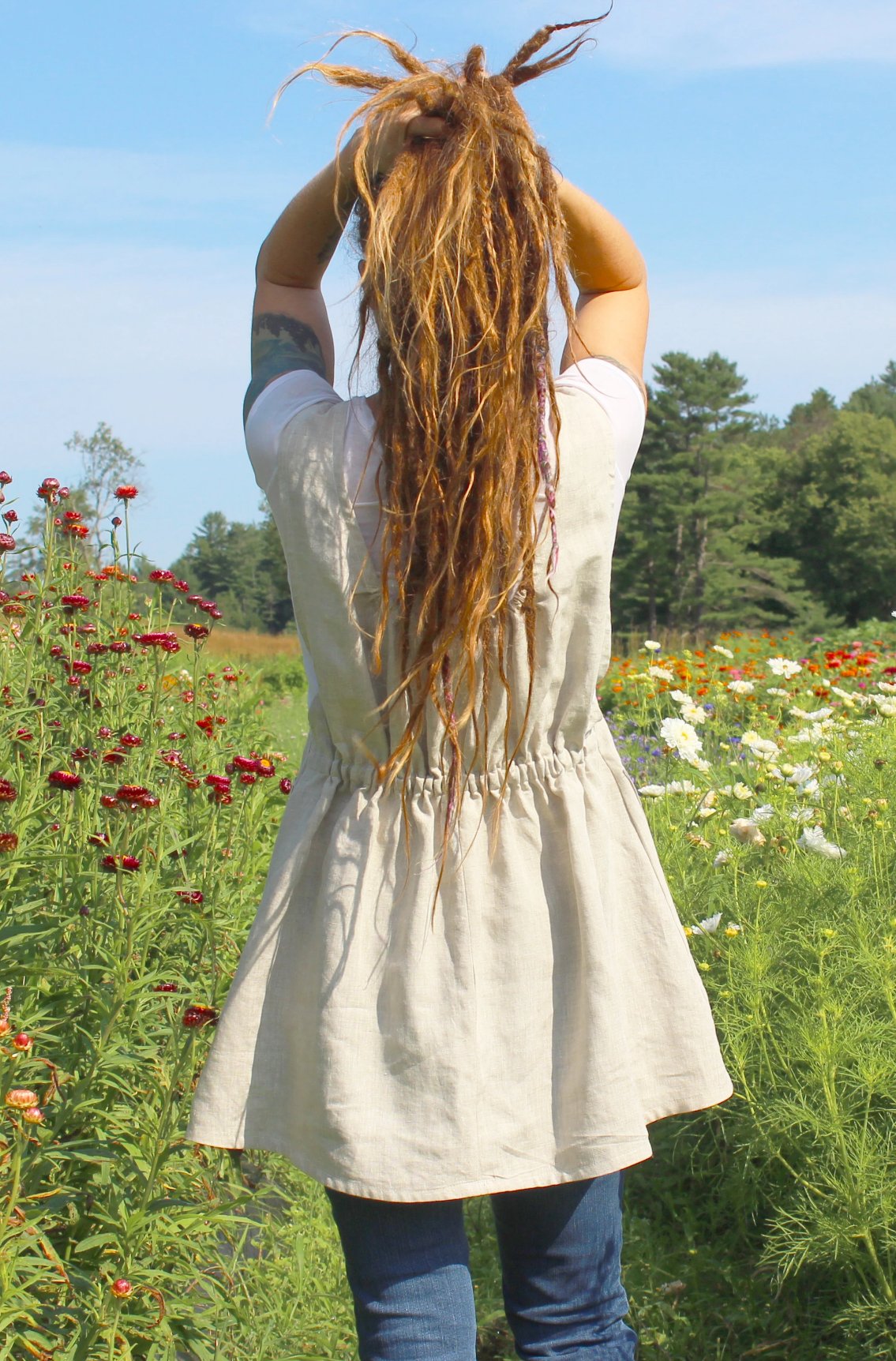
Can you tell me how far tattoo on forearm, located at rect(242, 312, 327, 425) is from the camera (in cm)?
139

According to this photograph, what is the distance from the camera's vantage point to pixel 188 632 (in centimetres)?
264

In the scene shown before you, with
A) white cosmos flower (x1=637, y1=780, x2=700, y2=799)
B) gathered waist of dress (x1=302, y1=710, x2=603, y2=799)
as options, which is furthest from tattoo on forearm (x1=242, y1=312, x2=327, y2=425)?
white cosmos flower (x1=637, y1=780, x2=700, y2=799)

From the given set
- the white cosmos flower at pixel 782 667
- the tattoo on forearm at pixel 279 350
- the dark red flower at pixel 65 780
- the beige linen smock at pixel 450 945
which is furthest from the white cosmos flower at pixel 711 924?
the white cosmos flower at pixel 782 667

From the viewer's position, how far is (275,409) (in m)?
1.32

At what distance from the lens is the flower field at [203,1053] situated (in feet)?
5.86

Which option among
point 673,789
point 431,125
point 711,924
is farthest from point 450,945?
point 673,789

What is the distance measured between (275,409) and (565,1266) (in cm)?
103

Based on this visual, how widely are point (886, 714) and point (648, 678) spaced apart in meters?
1.23

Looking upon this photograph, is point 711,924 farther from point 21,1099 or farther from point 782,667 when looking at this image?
point 782,667

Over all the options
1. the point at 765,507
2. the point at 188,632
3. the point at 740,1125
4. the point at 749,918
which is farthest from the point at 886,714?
the point at 765,507

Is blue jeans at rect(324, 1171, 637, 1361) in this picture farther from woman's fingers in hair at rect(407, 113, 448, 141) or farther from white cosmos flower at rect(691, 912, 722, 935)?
white cosmos flower at rect(691, 912, 722, 935)

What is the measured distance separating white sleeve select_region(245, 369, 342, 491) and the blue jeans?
2.59ft

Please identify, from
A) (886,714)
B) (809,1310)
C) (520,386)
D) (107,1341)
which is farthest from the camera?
(886,714)

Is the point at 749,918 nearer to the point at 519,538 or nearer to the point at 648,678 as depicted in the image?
the point at 519,538
